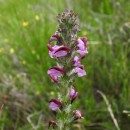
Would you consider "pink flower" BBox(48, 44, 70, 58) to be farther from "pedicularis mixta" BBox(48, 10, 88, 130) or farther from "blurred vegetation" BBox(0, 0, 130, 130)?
"blurred vegetation" BBox(0, 0, 130, 130)

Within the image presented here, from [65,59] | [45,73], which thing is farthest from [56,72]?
[45,73]

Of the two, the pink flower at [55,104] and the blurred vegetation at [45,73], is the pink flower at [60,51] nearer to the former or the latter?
the pink flower at [55,104]

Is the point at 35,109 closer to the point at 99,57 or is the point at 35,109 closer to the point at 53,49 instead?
the point at 99,57

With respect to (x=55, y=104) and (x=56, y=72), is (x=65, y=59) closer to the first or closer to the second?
(x=56, y=72)

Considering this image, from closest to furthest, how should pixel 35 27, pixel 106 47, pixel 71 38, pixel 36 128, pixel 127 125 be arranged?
pixel 71 38 → pixel 36 128 → pixel 127 125 → pixel 106 47 → pixel 35 27

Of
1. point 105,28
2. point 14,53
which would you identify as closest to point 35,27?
point 14,53

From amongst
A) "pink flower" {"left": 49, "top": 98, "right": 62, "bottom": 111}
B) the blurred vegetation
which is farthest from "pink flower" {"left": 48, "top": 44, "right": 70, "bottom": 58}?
the blurred vegetation
